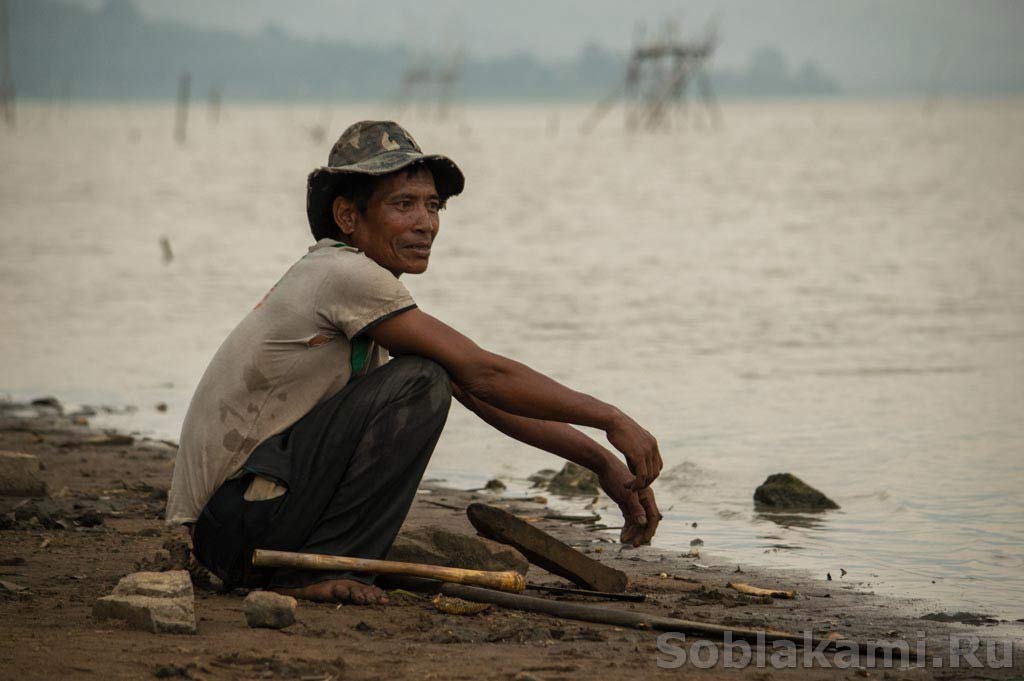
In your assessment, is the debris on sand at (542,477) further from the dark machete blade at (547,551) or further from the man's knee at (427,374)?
the man's knee at (427,374)

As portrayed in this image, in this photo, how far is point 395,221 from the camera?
3.58m

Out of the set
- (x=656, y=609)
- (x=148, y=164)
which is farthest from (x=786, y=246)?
(x=148, y=164)

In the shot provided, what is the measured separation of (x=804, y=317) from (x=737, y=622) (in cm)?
818

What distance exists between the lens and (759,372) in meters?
8.70

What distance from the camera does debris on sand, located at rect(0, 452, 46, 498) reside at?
16.4ft

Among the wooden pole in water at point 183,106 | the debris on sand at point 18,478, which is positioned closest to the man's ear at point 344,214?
the debris on sand at point 18,478

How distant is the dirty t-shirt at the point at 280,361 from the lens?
3.36m

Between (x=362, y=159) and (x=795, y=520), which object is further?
(x=795, y=520)

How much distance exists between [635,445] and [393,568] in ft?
2.31

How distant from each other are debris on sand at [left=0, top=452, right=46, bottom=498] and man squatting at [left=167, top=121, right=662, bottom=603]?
5.75 feet

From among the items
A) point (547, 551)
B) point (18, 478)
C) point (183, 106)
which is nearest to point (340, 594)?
point (547, 551)

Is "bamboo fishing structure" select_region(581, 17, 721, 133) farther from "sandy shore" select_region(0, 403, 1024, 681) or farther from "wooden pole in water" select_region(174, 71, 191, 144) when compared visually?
"sandy shore" select_region(0, 403, 1024, 681)

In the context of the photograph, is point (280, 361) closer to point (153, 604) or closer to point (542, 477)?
point (153, 604)

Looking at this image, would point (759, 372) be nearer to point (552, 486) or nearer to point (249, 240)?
point (552, 486)
